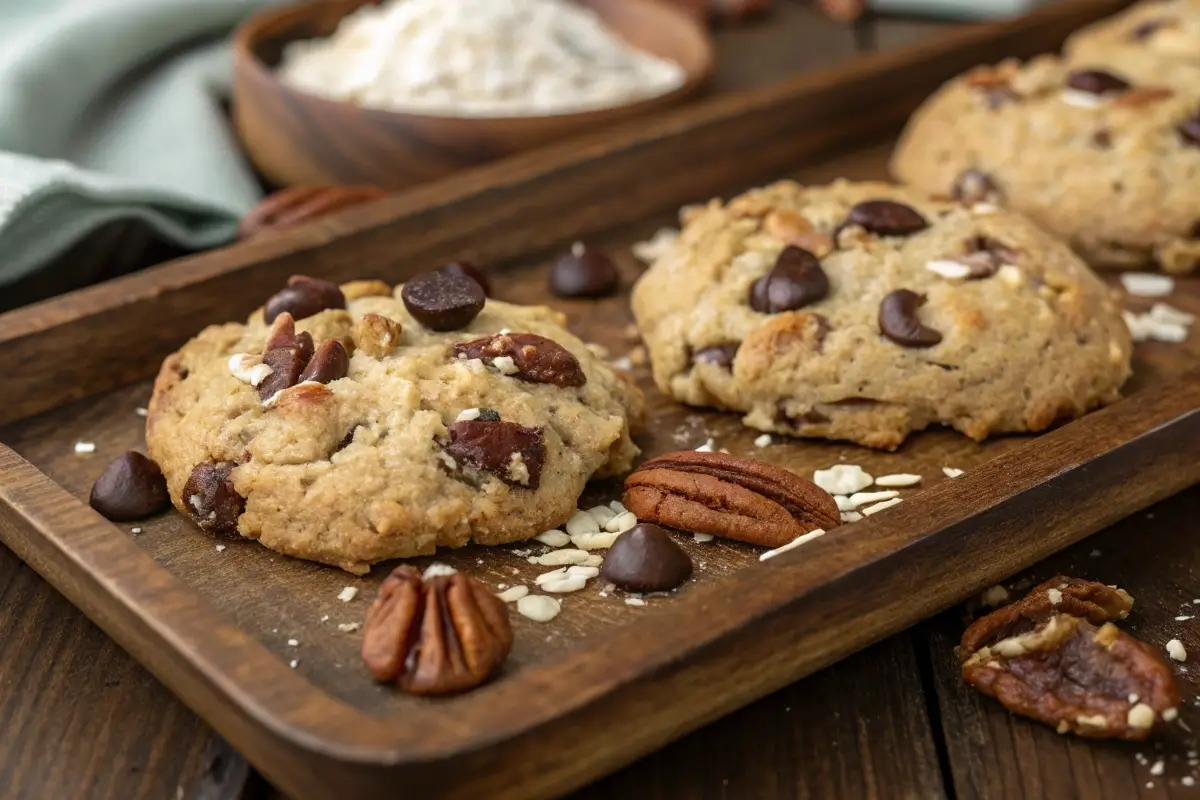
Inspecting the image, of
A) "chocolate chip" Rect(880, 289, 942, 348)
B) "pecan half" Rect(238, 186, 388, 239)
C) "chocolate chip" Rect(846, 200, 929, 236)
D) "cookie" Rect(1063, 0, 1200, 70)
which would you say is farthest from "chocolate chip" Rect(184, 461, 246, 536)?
"cookie" Rect(1063, 0, 1200, 70)

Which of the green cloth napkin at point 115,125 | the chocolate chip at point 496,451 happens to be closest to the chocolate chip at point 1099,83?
the chocolate chip at point 496,451

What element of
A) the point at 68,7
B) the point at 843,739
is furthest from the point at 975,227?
the point at 68,7

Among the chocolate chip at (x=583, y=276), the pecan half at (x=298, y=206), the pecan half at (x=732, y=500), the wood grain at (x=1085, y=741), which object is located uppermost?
the pecan half at (x=298, y=206)

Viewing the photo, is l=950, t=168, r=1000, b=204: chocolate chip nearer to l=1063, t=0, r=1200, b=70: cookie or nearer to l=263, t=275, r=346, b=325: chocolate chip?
l=1063, t=0, r=1200, b=70: cookie

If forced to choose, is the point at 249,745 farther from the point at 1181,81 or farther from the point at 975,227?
the point at 1181,81

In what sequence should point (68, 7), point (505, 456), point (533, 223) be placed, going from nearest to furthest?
1. point (505, 456)
2. point (533, 223)
3. point (68, 7)

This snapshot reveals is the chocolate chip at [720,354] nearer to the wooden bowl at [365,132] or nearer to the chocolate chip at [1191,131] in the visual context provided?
the wooden bowl at [365,132]

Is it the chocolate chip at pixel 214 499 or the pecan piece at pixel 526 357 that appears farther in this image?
the pecan piece at pixel 526 357
